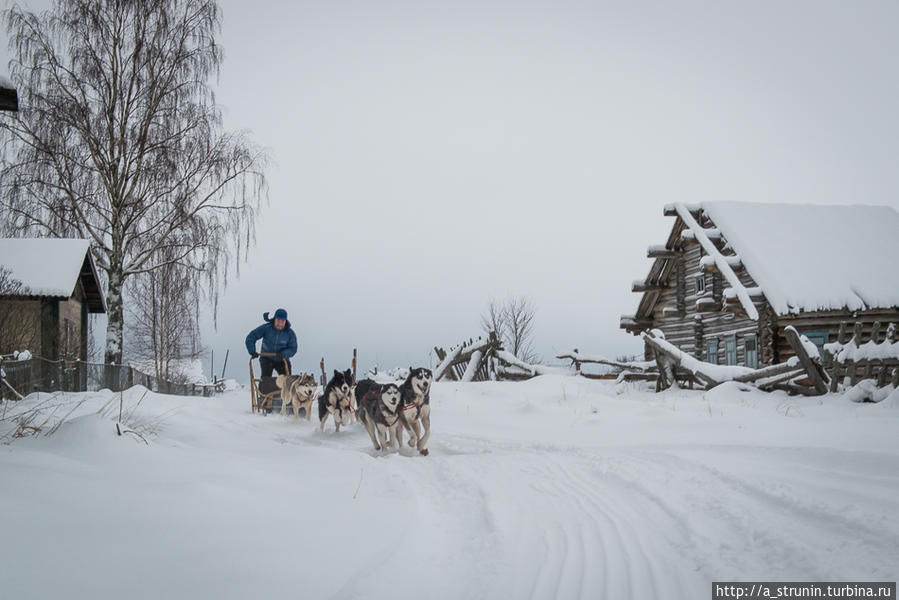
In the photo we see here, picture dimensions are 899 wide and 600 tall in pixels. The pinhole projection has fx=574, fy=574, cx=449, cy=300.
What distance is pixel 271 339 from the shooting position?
1161cm

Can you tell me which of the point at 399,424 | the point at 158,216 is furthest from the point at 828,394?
the point at 158,216

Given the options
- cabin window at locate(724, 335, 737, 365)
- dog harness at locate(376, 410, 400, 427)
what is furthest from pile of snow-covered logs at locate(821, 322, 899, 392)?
cabin window at locate(724, 335, 737, 365)

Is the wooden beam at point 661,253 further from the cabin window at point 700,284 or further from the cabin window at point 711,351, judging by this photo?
the cabin window at point 711,351

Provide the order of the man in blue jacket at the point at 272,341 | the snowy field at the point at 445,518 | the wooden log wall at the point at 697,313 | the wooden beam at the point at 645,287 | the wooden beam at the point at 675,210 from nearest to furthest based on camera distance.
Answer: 1. the snowy field at the point at 445,518
2. the man in blue jacket at the point at 272,341
3. the wooden log wall at the point at 697,313
4. the wooden beam at the point at 675,210
5. the wooden beam at the point at 645,287

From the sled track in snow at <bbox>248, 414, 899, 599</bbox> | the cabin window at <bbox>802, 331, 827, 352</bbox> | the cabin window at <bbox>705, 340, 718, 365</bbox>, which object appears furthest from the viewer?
the cabin window at <bbox>705, 340, 718, 365</bbox>

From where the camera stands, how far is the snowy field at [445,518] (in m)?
2.38

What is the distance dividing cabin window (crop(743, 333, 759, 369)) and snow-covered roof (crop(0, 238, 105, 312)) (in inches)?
836

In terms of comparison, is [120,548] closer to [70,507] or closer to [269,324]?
[70,507]

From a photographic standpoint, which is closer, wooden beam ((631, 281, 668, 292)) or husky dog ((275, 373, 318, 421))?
husky dog ((275, 373, 318, 421))

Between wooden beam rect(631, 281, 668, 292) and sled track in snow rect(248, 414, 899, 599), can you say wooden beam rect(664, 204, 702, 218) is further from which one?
sled track in snow rect(248, 414, 899, 599)

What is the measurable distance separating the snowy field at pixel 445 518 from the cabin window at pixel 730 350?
14.4 m

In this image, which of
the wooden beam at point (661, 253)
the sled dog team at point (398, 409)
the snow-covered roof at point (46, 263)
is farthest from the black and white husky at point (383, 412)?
the wooden beam at point (661, 253)

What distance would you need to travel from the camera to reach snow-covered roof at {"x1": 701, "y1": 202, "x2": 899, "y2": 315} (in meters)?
16.6

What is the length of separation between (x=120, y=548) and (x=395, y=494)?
7.71 ft
